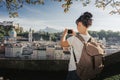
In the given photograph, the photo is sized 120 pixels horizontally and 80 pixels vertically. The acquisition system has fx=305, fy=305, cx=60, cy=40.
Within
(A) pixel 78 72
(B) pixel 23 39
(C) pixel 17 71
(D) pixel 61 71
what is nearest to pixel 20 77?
(C) pixel 17 71

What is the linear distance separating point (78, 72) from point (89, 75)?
0.40 ft

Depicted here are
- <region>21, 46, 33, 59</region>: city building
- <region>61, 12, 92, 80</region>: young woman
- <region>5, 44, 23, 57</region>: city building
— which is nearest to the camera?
<region>61, 12, 92, 80</region>: young woman

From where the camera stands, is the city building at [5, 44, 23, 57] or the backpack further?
the city building at [5, 44, 23, 57]

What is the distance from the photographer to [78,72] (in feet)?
10.6

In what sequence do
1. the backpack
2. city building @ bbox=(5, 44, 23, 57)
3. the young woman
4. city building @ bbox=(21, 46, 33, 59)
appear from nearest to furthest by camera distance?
the backpack < the young woman < city building @ bbox=(21, 46, 33, 59) < city building @ bbox=(5, 44, 23, 57)

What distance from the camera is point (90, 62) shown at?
3168mm

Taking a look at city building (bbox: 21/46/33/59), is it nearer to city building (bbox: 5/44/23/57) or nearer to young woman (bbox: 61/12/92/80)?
city building (bbox: 5/44/23/57)

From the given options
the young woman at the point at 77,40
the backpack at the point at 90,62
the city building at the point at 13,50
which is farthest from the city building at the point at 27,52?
the backpack at the point at 90,62

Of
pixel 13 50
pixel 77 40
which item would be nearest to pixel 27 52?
pixel 13 50

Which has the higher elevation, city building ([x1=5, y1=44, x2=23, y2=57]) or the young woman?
the young woman

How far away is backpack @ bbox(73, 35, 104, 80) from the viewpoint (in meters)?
3.14

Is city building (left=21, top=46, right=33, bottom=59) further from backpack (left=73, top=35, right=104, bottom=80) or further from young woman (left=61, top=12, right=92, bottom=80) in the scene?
backpack (left=73, top=35, right=104, bottom=80)

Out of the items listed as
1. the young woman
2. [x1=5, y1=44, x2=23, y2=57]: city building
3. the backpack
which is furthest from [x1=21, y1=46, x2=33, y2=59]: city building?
the backpack

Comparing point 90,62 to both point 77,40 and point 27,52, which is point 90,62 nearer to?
point 77,40
